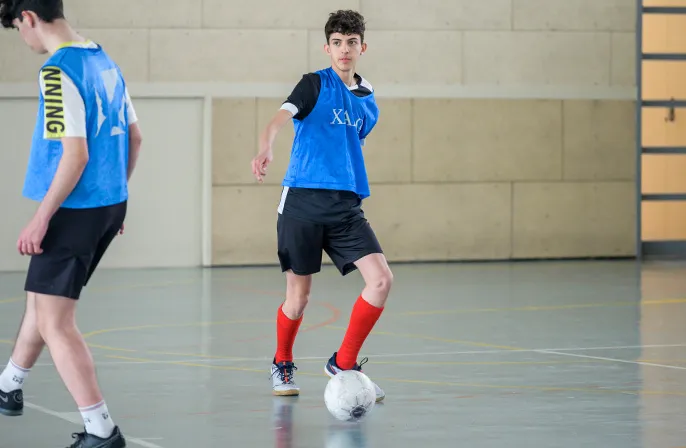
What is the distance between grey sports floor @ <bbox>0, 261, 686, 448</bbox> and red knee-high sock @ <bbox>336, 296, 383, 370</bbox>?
265 mm

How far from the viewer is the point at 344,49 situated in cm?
668

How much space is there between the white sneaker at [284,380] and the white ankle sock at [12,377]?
1.48m

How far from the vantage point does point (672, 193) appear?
18344 millimetres

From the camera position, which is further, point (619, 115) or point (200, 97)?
point (619, 115)

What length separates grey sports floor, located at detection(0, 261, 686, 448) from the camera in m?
5.75

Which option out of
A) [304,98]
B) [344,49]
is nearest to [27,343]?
[304,98]

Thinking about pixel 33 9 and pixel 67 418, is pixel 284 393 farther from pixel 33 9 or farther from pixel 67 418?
pixel 33 9

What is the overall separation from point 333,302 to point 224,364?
4.06 metres

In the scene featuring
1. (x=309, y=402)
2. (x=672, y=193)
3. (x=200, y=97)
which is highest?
(x=200, y=97)

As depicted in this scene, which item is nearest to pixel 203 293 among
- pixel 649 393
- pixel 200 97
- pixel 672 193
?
pixel 200 97

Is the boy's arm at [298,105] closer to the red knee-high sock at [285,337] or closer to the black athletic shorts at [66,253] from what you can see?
the red knee-high sock at [285,337]

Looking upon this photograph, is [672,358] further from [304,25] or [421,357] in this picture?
[304,25]

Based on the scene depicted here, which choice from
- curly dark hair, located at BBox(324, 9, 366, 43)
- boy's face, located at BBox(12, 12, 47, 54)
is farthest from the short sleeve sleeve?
boy's face, located at BBox(12, 12, 47, 54)

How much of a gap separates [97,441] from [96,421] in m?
0.08
